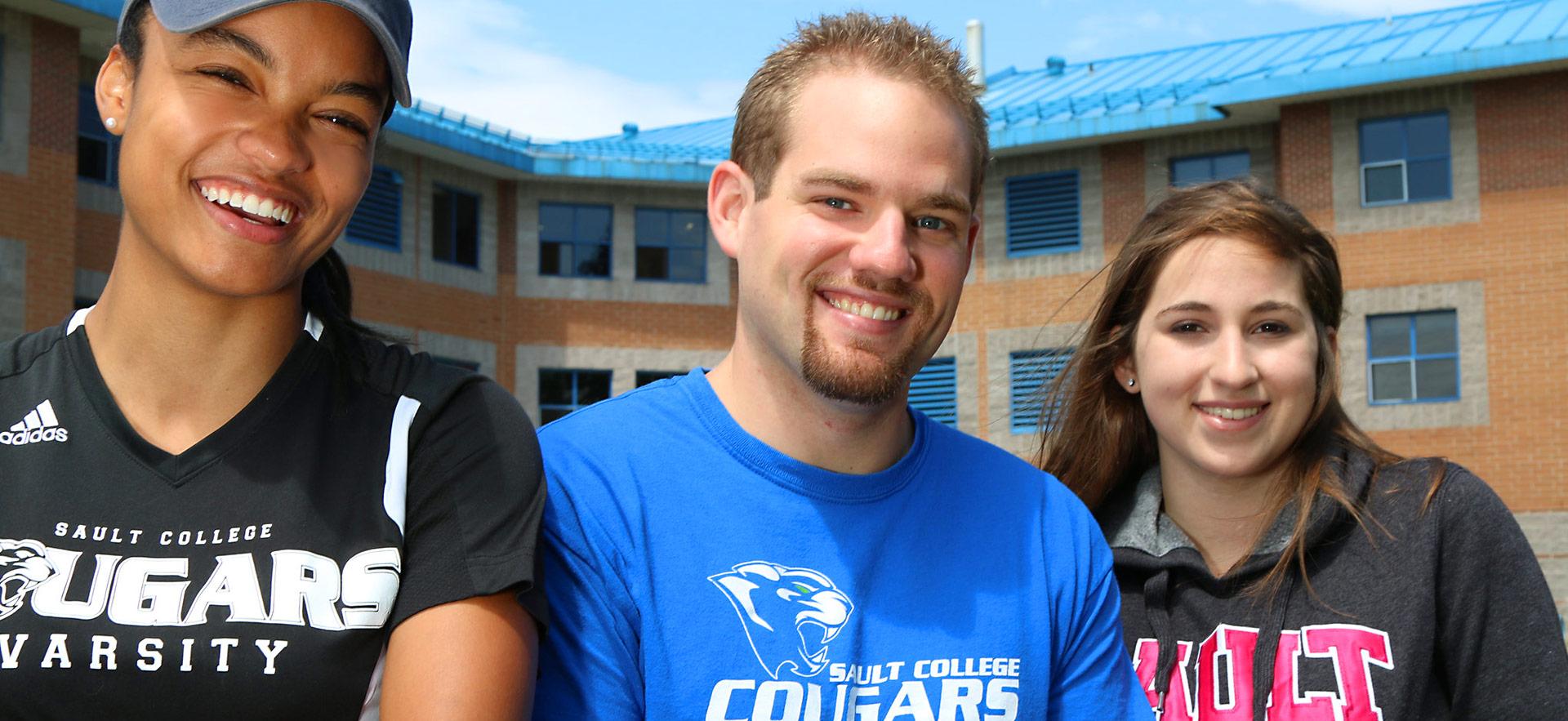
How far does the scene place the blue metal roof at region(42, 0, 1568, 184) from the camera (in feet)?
71.7

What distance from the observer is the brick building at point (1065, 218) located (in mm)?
19891

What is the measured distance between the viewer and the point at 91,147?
65.8ft

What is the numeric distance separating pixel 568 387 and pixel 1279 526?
24055mm

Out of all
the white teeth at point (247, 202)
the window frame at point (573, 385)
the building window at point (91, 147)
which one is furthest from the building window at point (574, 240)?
the white teeth at point (247, 202)

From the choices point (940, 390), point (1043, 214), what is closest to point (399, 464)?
point (1043, 214)

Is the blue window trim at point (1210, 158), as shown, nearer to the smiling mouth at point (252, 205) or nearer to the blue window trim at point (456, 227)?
the blue window trim at point (456, 227)

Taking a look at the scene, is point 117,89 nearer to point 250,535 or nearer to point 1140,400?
point 250,535

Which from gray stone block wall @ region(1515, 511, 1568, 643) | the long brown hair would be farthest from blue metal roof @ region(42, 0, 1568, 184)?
the long brown hair

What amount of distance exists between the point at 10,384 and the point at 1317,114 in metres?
23.2

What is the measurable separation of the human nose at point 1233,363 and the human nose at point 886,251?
117cm

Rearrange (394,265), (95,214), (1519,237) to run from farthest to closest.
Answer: (394,265) < (1519,237) < (95,214)

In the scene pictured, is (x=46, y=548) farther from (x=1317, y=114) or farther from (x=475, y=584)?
(x=1317, y=114)

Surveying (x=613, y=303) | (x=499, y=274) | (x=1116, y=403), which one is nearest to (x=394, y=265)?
(x=499, y=274)

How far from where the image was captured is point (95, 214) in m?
19.9
